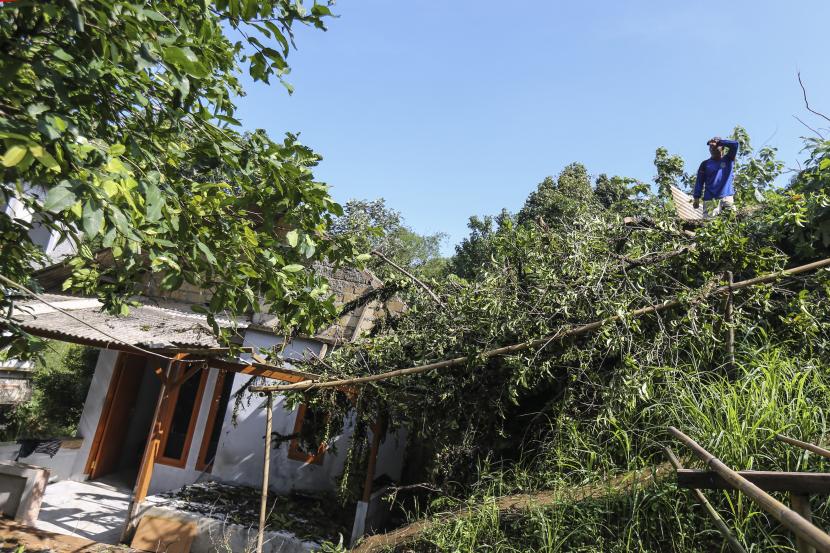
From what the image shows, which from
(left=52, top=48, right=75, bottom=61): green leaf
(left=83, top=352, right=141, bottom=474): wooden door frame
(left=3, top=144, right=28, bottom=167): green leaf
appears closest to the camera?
(left=3, top=144, right=28, bottom=167): green leaf

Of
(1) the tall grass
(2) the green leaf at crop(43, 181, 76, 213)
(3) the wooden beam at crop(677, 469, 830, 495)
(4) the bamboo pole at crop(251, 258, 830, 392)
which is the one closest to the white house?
(4) the bamboo pole at crop(251, 258, 830, 392)

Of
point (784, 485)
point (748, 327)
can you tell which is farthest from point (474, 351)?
point (784, 485)

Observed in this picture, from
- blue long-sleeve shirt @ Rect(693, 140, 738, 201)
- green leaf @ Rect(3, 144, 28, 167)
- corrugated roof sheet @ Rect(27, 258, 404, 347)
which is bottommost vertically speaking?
green leaf @ Rect(3, 144, 28, 167)

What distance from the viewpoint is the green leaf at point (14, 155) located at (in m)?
2.16

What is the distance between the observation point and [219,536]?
24.4 feet

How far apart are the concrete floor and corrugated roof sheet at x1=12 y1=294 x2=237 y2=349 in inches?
103

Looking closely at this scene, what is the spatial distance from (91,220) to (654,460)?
428cm

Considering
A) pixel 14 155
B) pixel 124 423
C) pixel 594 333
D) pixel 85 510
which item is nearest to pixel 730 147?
pixel 594 333

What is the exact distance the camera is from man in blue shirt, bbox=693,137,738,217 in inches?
309

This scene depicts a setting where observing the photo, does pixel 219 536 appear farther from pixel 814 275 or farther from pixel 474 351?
pixel 814 275

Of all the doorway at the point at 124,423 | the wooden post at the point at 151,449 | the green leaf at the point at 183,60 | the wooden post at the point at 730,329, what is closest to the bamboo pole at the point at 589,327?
the wooden post at the point at 730,329

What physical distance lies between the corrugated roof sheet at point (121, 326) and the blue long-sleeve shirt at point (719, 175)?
7168 mm

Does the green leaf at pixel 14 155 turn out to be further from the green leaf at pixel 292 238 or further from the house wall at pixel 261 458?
the house wall at pixel 261 458

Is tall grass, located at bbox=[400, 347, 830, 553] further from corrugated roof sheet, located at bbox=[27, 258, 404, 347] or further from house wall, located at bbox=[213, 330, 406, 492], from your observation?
corrugated roof sheet, located at bbox=[27, 258, 404, 347]
